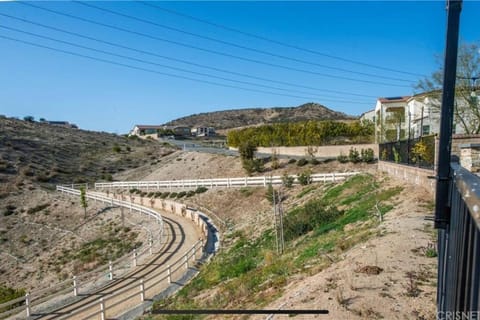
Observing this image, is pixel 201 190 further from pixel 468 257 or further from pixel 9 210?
pixel 468 257

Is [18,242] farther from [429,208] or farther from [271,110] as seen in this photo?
[271,110]

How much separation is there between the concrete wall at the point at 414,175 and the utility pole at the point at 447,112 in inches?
295

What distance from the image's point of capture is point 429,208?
39.1ft

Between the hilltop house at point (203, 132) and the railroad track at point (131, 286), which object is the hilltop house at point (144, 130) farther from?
the railroad track at point (131, 286)

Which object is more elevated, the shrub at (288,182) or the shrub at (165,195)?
the shrub at (288,182)

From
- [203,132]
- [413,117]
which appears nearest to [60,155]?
[413,117]

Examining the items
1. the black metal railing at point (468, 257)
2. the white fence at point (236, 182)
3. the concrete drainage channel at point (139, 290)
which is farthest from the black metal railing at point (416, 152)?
the black metal railing at point (468, 257)

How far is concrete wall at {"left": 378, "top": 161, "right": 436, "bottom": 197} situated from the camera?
43.7 ft

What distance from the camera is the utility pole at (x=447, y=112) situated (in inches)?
133

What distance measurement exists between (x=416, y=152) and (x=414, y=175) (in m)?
1.53

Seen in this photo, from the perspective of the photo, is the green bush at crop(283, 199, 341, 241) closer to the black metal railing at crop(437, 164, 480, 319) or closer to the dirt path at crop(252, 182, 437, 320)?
the dirt path at crop(252, 182, 437, 320)

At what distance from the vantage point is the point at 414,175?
15.7m

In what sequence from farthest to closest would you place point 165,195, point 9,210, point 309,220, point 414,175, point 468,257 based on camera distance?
point 9,210 → point 165,195 → point 309,220 → point 414,175 → point 468,257

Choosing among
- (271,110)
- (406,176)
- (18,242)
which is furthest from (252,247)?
(271,110)
